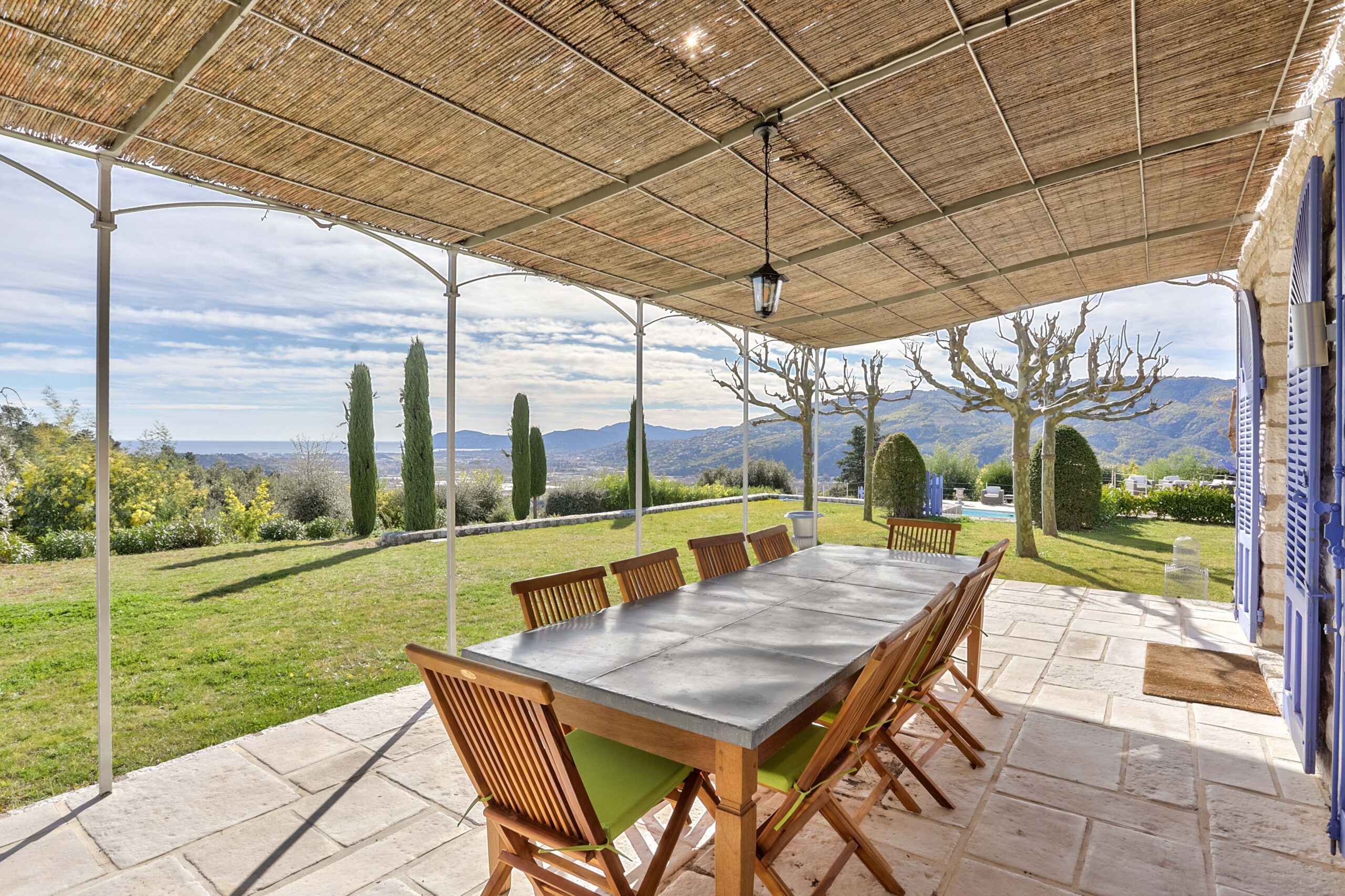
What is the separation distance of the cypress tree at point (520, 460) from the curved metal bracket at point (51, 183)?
10.7m

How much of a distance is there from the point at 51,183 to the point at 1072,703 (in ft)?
17.5

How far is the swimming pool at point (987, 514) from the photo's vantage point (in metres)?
12.4

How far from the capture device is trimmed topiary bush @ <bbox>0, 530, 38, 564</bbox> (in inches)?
311

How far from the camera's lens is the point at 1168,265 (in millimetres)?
5051

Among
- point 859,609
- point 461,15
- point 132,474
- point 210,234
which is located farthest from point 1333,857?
point 210,234

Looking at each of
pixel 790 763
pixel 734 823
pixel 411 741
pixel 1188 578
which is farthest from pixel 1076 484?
pixel 734 823

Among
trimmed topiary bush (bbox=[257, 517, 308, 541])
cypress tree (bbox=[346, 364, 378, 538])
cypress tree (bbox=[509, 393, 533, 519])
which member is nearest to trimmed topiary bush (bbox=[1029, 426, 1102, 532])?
cypress tree (bbox=[509, 393, 533, 519])

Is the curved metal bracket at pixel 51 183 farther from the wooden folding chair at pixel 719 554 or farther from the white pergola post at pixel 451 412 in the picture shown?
the wooden folding chair at pixel 719 554

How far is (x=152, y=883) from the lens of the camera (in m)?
2.02

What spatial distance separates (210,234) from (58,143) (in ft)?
58.5

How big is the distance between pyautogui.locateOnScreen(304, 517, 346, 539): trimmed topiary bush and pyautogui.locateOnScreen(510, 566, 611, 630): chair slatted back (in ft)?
32.6

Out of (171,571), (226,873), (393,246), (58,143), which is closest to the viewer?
(226,873)

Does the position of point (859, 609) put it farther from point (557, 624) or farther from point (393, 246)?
point (393, 246)

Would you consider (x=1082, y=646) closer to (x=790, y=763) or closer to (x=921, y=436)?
(x=790, y=763)
